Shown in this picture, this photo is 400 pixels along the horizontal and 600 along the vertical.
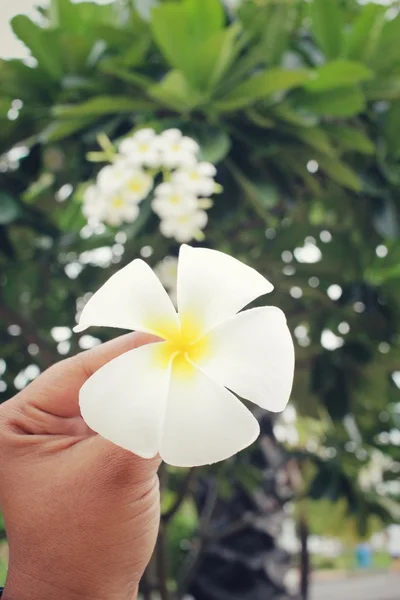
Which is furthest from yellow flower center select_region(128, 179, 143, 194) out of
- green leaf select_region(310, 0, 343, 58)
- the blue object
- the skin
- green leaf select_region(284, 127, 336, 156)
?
the blue object

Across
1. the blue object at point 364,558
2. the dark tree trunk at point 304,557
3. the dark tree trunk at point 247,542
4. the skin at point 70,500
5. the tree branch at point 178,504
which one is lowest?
the blue object at point 364,558

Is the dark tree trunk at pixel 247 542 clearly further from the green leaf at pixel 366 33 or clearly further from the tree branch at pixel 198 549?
the green leaf at pixel 366 33

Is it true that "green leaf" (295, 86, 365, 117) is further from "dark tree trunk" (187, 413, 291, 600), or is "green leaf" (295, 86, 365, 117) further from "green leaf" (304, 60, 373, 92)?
"dark tree trunk" (187, 413, 291, 600)

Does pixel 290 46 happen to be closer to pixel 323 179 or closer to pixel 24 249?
pixel 323 179

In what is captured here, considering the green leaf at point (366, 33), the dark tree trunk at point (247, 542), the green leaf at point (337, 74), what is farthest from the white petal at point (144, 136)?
the dark tree trunk at point (247, 542)

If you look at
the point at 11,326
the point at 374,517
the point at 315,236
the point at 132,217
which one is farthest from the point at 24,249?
the point at 374,517

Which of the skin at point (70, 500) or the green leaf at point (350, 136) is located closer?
the skin at point (70, 500)
